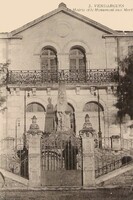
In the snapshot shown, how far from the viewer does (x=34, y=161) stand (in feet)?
57.7

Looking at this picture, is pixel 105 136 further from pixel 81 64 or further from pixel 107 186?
pixel 107 186

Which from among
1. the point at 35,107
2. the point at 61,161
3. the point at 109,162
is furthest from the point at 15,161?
the point at 35,107

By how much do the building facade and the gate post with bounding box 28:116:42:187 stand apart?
623cm

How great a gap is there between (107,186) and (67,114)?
548 cm

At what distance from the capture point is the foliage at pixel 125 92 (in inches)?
960

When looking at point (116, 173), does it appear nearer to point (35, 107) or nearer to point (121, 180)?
point (121, 180)

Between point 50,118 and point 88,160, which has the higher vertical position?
point 50,118

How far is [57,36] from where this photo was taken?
2573 centimetres

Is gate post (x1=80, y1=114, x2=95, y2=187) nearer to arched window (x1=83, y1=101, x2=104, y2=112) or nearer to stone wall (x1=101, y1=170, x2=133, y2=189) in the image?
stone wall (x1=101, y1=170, x2=133, y2=189)

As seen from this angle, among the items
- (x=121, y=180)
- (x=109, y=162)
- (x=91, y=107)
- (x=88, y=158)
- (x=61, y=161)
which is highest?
(x=91, y=107)

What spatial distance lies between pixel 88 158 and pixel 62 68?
357 inches

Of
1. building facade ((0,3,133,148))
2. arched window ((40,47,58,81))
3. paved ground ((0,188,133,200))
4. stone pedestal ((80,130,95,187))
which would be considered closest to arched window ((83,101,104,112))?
building facade ((0,3,133,148))

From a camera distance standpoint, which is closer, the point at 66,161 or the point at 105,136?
the point at 66,161

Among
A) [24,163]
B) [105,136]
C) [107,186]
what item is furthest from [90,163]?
[105,136]
